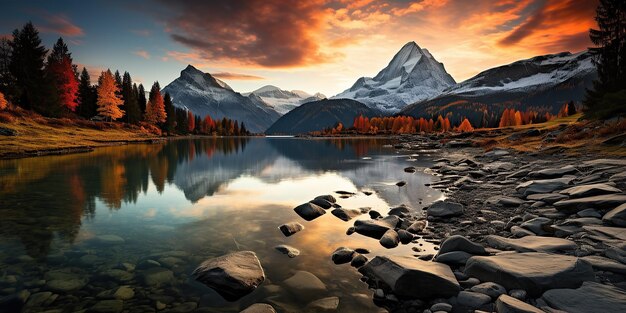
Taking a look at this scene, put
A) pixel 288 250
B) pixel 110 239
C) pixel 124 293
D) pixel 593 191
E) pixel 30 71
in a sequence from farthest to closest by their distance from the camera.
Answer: pixel 30 71 < pixel 593 191 < pixel 110 239 < pixel 288 250 < pixel 124 293

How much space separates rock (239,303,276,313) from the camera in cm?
695

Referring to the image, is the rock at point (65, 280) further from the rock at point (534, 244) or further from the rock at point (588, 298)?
the rock at point (534, 244)

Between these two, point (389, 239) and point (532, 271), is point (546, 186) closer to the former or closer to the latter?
point (389, 239)

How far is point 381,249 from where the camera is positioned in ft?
35.9

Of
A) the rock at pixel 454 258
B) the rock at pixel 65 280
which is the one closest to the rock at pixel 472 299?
the rock at pixel 454 258

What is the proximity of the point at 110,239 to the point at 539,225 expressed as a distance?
53.5 feet

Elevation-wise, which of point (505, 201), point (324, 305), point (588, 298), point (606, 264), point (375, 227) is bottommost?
point (324, 305)

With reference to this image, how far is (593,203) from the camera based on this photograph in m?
11.4

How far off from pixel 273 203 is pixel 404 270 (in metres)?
12.9

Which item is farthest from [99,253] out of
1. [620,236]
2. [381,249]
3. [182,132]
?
[182,132]

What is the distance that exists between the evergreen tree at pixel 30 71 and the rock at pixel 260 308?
336 ft

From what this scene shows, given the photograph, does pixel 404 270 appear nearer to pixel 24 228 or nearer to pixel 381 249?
pixel 381 249

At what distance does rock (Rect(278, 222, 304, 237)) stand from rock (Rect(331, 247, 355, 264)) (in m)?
3.09

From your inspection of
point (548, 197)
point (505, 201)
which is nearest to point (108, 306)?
point (505, 201)
